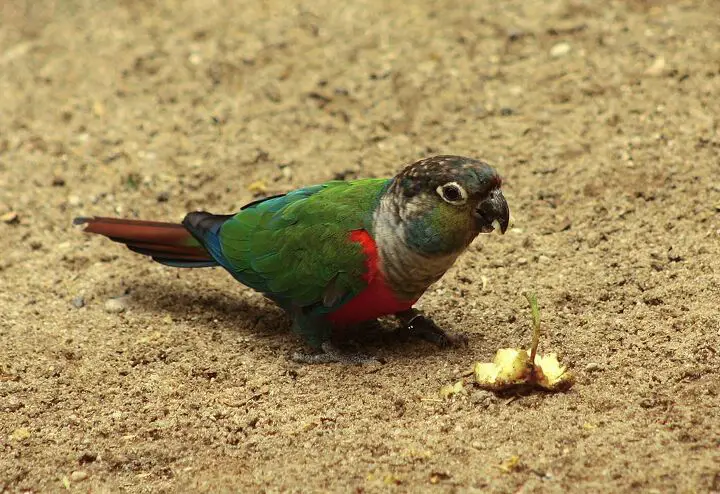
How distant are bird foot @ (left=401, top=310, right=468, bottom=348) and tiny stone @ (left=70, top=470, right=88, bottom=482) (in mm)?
1783

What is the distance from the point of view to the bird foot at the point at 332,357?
4.38m

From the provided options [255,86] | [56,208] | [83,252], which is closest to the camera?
[83,252]

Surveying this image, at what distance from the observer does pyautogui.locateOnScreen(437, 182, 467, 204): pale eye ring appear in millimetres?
3891

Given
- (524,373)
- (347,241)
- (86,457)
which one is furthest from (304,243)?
(86,457)

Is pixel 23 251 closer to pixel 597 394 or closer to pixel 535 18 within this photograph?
pixel 597 394

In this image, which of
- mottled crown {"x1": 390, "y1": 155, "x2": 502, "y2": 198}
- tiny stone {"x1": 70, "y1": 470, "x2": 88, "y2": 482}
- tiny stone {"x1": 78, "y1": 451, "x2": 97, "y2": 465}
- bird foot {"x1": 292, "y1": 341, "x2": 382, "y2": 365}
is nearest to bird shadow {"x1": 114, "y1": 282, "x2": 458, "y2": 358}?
bird foot {"x1": 292, "y1": 341, "x2": 382, "y2": 365}

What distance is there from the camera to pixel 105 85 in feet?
22.9

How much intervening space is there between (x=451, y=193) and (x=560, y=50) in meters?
3.11

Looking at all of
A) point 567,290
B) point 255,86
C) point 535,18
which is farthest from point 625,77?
point 255,86

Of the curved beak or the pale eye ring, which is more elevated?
the pale eye ring

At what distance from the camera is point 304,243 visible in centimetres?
430

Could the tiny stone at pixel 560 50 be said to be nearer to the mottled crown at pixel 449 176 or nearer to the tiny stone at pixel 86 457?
the mottled crown at pixel 449 176

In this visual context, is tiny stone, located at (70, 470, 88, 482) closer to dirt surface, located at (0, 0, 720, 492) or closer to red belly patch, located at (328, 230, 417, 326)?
dirt surface, located at (0, 0, 720, 492)

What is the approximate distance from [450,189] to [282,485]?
4.83ft
